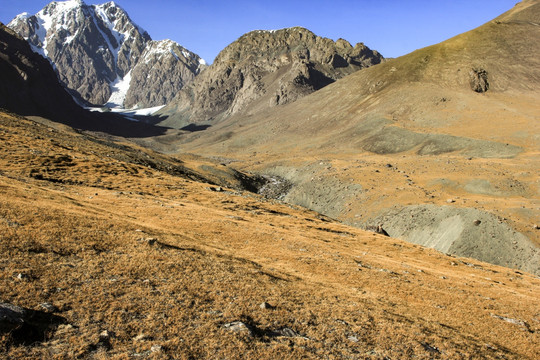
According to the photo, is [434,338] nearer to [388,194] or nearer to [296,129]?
[388,194]

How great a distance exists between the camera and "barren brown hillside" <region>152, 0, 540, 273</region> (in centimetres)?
4591

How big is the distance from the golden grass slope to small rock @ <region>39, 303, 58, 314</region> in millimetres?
185

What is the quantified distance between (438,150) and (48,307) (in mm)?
112837

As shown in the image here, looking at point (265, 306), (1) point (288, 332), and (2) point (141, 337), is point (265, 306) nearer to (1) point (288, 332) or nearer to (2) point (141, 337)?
(1) point (288, 332)

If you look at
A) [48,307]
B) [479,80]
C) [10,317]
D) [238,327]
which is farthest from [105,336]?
[479,80]

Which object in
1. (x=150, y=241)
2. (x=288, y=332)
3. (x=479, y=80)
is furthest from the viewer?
(x=479, y=80)

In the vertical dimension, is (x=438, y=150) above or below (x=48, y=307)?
above

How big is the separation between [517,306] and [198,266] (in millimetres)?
19345

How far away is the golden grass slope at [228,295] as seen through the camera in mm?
10945

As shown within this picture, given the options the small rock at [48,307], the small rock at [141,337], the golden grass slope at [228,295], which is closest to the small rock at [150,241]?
the golden grass slope at [228,295]

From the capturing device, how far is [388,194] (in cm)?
6431

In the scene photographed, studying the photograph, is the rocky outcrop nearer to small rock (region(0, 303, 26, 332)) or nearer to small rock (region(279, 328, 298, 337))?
small rock (region(279, 328, 298, 337))

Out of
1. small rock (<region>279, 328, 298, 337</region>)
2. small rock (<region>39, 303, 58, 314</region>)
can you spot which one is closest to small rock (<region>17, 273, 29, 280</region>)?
small rock (<region>39, 303, 58, 314</region>)

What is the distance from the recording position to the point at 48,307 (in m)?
11.2
